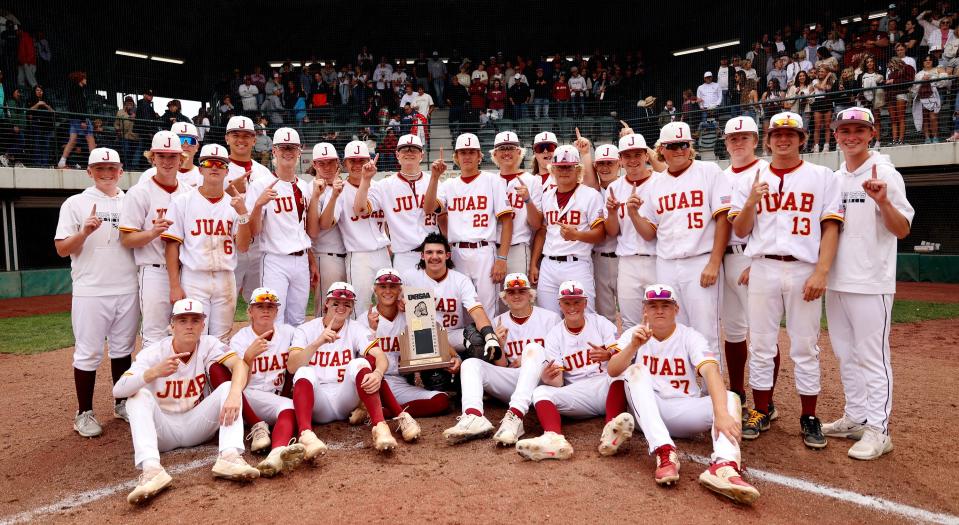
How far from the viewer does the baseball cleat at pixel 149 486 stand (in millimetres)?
3963

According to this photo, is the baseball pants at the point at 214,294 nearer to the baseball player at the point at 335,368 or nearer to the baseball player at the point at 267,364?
the baseball player at the point at 267,364

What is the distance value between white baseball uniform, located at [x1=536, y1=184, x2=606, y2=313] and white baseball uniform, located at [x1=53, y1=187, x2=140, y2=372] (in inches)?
150

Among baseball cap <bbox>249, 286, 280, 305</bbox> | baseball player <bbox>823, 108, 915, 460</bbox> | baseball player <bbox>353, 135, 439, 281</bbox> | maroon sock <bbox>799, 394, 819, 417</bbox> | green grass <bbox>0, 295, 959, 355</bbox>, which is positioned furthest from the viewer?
green grass <bbox>0, 295, 959, 355</bbox>

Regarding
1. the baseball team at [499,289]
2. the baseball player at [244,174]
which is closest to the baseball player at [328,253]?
the baseball team at [499,289]

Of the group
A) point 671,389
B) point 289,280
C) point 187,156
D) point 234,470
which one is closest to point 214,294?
point 289,280

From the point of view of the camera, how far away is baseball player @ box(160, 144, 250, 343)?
5.68 m

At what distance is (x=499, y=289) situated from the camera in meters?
6.80

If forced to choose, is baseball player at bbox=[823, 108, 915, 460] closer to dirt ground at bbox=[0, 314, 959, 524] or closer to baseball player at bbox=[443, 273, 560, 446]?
dirt ground at bbox=[0, 314, 959, 524]

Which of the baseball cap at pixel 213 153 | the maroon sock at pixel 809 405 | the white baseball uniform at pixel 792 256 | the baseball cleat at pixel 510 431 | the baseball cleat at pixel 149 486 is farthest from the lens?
the baseball cap at pixel 213 153

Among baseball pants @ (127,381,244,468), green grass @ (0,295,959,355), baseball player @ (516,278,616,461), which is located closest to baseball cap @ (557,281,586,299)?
baseball player @ (516,278,616,461)

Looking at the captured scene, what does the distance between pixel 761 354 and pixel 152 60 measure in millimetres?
25015

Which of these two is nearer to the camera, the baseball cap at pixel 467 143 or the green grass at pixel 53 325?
the baseball cap at pixel 467 143

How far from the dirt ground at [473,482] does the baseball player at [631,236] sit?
118 cm

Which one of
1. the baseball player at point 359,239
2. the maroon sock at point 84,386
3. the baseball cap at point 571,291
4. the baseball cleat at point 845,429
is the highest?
the baseball player at point 359,239
